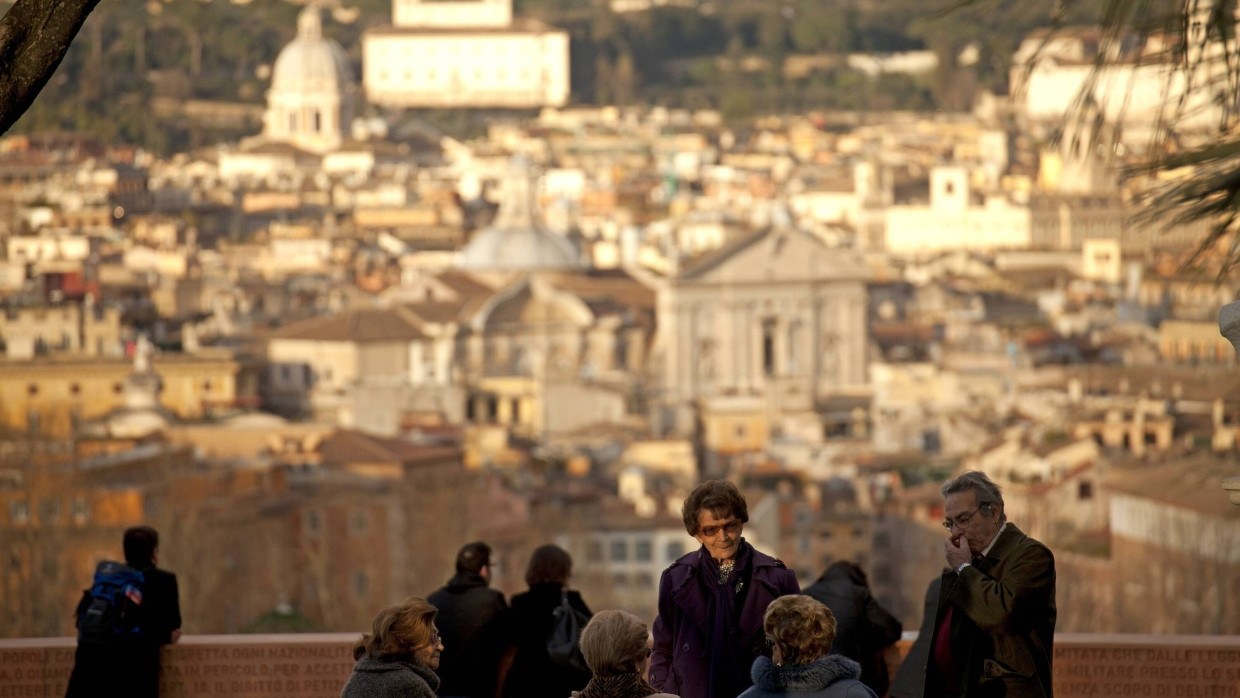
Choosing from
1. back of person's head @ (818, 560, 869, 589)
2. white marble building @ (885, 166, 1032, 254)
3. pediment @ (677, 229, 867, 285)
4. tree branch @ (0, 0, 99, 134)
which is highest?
white marble building @ (885, 166, 1032, 254)

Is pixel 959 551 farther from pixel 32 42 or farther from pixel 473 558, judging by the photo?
pixel 32 42

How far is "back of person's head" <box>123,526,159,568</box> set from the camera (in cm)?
540

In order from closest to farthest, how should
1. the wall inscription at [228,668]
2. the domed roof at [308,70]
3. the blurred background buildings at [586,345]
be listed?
the wall inscription at [228,668]
the blurred background buildings at [586,345]
the domed roof at [308,70]

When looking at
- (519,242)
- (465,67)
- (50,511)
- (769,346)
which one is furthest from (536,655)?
(465,67)

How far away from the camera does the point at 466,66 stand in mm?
87812

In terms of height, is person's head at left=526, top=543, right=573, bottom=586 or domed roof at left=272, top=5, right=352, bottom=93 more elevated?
domed roof at left=272, top=5, right=352, bottom=93

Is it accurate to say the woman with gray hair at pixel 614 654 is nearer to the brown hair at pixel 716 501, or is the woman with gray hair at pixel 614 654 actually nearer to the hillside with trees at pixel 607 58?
the brown hair at pixel 716 501

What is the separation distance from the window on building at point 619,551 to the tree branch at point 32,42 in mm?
19378

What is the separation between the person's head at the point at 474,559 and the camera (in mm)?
5398

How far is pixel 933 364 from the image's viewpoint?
1501 inches

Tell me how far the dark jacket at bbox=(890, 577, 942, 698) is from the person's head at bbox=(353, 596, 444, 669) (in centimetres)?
113

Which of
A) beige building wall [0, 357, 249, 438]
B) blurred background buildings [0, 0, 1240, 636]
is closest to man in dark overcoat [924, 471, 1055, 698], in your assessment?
blurred background buildings [0, 0, 1240, 636]

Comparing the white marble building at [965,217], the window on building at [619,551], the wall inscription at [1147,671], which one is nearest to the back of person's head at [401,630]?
the wall inscription at [1147,671]

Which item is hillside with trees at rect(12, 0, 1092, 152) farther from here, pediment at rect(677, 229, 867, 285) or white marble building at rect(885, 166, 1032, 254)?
pediment at rect(677, 229, 867, 285)
